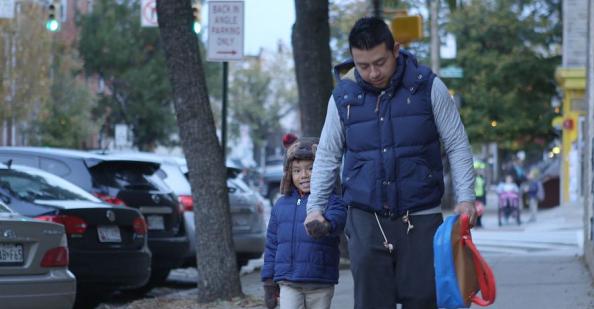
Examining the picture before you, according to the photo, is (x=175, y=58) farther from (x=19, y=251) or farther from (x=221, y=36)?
(x=19, y=251)

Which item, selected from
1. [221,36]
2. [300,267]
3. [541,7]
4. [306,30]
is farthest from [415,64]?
[541,7]

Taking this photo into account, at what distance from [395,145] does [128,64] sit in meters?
50.6

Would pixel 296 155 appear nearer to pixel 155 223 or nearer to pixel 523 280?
pixel 523 280

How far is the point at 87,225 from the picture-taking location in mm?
11172

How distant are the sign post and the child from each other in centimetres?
603

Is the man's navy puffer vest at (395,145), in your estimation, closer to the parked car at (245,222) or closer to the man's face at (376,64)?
the man's face at (376,64)

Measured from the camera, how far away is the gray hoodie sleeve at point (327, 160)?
6.05 m

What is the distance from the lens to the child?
700cm

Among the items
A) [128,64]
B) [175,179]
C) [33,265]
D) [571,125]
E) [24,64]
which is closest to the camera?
[33,265]

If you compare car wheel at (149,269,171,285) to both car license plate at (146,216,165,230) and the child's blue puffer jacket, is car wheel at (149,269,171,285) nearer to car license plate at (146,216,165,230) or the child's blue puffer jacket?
car license plate at (146,216,165,230)

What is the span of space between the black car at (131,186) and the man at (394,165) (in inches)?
301

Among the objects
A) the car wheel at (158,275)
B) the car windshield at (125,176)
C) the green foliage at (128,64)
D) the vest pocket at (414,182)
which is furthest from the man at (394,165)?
the green foliage at (128,64)

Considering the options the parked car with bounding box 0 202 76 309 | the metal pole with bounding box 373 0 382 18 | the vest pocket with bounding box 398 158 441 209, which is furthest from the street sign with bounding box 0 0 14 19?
the vest pocket with bounding box 398 158 441 209

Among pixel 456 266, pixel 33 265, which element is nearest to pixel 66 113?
pixel 33 265
